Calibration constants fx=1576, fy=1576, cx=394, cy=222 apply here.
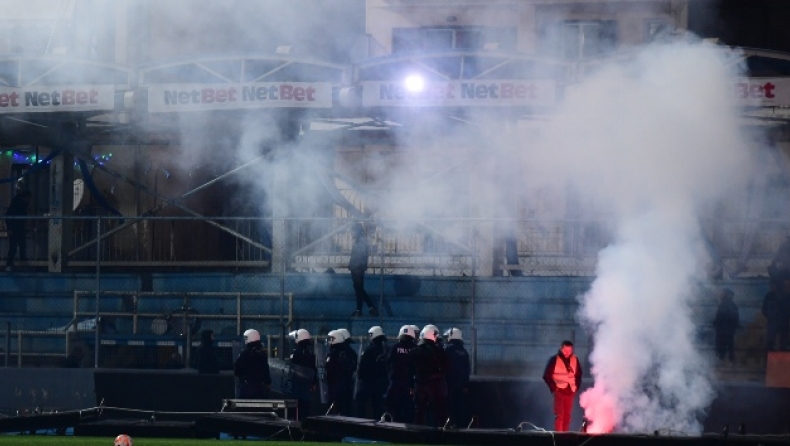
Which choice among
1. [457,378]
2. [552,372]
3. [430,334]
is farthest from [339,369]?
[552,372]

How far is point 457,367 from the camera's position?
2225 centimetres

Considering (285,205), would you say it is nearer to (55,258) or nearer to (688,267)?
(55,258)

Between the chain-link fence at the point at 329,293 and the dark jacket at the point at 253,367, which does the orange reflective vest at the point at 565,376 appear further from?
the dark jacket at the point at 253,367

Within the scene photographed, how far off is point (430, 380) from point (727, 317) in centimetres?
475

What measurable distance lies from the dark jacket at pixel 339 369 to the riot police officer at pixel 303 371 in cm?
24

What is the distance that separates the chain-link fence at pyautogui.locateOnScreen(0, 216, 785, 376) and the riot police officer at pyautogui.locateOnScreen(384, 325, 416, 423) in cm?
139

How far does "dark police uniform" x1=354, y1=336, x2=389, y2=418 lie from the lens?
74.5 ft

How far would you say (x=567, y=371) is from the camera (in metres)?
21.1

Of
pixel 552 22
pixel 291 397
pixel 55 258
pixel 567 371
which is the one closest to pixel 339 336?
pixel 291 397

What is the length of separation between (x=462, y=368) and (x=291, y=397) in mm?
2521

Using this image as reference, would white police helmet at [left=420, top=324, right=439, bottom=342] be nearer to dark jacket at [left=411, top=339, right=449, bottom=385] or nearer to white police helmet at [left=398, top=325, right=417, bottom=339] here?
dark jacket at [left=411, top=339, right=449, bottom=385]

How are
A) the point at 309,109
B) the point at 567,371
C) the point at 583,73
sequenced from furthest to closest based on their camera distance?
the point at 309,109 < the point at 583,73 < the point at 567,371

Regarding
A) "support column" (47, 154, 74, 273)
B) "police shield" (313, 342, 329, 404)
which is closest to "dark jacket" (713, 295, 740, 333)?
"police shield" (313, 342, 329, 404)

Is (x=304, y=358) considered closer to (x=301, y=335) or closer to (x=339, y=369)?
(x=301, y=335)
